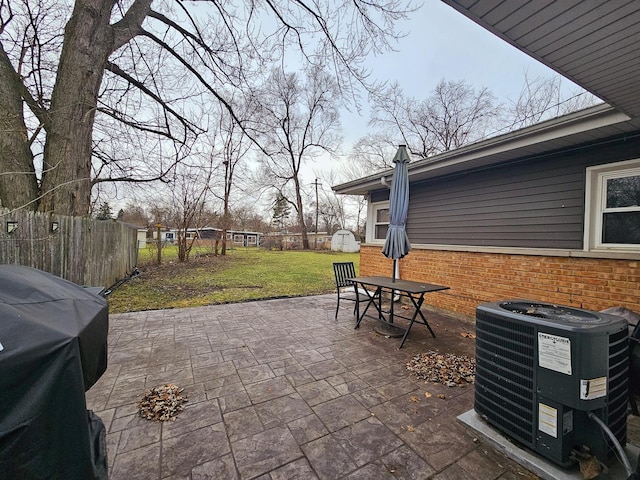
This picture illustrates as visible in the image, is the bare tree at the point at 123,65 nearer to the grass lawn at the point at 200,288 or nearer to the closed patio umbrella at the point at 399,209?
the grass lawn at the point at 200,288

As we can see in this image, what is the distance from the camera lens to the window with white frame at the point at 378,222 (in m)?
6.98

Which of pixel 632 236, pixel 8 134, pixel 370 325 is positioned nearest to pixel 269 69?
pixel 8 134

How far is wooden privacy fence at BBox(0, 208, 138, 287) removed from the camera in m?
3.65

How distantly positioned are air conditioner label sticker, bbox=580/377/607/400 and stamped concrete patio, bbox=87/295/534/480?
1.99 feet

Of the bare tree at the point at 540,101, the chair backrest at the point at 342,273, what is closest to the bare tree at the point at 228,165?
the chair backrest at the point at 342,273

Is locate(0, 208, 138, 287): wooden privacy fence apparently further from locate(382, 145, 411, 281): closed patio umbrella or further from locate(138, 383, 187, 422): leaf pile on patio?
locate(382, 145, 411, 281): closed patio umbrella

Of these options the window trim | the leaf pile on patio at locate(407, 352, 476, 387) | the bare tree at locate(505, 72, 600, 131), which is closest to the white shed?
the bare tree at locate(505, 72, 600, 131)

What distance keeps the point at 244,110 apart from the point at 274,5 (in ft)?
7.62

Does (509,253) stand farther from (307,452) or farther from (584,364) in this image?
(307,452)

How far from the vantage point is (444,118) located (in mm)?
17969

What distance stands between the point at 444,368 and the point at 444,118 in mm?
18947

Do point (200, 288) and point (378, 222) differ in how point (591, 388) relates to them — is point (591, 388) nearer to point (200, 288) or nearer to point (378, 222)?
point (378, 222)

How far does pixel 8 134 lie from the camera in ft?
13.9

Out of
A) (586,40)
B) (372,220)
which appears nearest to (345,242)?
(372,220)
